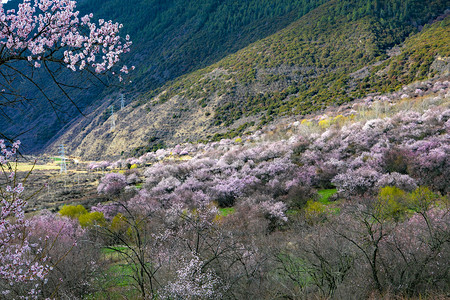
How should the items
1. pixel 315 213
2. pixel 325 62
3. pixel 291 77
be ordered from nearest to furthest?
pixel 315 213
pixel 325 62
pixel 291 77

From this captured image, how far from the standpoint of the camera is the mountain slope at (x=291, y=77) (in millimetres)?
42406

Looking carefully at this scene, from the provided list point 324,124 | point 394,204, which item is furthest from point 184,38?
point 394,204

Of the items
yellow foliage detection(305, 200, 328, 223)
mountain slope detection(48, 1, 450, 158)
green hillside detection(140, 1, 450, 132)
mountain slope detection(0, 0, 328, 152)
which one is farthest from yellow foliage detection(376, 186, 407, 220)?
mountain slope detection(0, 0, 328, 152)

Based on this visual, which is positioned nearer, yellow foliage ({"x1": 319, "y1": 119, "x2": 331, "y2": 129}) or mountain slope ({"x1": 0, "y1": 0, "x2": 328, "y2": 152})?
yellow foliage ({"x1": 319, "y1": 119, "x2": 331, "y2": 129})

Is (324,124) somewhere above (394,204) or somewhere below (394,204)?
below

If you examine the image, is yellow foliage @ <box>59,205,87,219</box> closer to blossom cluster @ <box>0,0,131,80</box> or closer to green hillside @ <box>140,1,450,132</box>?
blossom cluster @ <box>0,0,131,80</box>

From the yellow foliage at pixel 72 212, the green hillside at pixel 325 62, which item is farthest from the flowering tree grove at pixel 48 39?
the green hillside at pixel 325 62

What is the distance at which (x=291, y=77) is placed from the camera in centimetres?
5031

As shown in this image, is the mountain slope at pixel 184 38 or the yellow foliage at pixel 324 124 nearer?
the yellow foliage at pixel 324 124

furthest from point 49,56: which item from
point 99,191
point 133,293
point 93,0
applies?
point 93,0

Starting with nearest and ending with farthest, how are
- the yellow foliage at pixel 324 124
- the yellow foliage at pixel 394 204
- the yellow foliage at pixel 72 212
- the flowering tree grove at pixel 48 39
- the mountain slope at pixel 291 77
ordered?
the flowering tree grove at pixel 48 39
the yellow foliage at pixel 394 204
the yellow foliage at pixel 72 212
the yellow foliage at pixel 324 124
the mountain slope at pixel 291 77

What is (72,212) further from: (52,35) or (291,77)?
(291,77)

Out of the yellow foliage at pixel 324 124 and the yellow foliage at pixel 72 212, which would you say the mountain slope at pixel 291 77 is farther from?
the yellow foliage at pixel 72 212

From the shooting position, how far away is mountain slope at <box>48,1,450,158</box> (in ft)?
139
